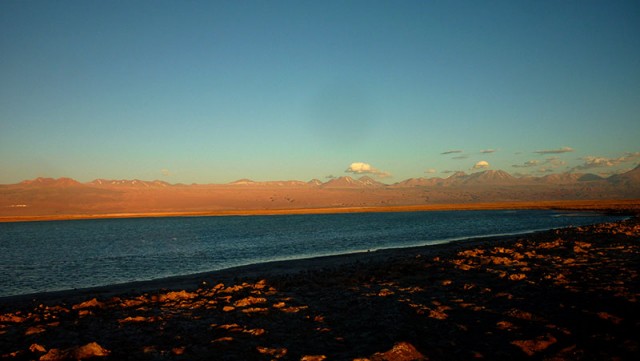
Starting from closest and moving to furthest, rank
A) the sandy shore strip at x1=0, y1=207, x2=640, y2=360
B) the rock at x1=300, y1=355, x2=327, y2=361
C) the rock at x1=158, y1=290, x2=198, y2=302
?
the rock at x1=300, y1=355, x2=327, y2=361
the sandy shore strip at x1=0, y1=207, x2=640, y2=360
the rock at x1=158, y1=290, x2=198, y2=302

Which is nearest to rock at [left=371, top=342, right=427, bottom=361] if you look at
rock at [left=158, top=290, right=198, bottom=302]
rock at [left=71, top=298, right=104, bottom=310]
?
rock at [left=158, top=290, right=198, bottom=302]

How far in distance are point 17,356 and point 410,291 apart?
11.8 meters

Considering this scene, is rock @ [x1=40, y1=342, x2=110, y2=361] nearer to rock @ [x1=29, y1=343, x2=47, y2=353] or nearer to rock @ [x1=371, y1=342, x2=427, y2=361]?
rock @ [x1=29, y1=343, x2=47, y2=353]

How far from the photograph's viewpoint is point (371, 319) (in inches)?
452

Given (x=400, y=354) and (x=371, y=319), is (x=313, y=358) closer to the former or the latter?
(x=400, y=354)

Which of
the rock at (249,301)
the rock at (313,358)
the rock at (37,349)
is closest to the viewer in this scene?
the rock at (313,358)

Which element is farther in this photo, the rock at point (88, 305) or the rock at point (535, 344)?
the rock at point (88, 305)

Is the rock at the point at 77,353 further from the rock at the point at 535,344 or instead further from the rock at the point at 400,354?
the rock at the point at 535,344

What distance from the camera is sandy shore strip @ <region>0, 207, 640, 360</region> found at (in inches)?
341

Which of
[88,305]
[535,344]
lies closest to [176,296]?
[88,305]

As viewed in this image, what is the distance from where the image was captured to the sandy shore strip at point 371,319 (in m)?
8.66

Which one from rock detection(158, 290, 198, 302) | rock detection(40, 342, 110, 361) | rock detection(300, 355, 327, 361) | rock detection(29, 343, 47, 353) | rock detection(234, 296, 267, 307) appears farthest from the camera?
rock detection(158, 290, 198, 302)

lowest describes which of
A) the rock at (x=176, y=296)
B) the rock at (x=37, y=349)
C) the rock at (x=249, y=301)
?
the rock at (x=176, y=296)

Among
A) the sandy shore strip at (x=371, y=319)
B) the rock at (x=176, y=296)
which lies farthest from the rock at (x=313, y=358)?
the rock at (x=176, y=296)
